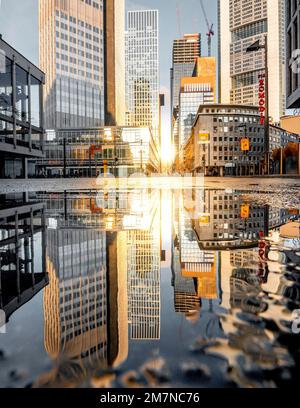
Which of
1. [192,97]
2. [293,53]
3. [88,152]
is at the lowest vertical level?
[88,152]

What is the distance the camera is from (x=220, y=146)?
116312 mm

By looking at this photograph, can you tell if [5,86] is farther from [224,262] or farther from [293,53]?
[224,262]

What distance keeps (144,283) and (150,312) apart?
2.01ft

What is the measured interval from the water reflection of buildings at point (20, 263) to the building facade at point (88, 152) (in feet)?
271

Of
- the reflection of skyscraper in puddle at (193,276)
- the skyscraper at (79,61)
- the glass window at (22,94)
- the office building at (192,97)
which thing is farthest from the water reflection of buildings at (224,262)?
the office building at (192,97)

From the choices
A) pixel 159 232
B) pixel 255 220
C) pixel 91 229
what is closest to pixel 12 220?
pixel 91 229

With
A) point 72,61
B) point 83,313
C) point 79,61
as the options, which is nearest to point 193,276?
point 83,313

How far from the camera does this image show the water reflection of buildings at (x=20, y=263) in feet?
6.67

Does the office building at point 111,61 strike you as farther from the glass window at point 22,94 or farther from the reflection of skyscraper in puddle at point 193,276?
the reflection of skyscraper in puddle at point 193,276

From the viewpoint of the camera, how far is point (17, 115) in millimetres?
38781

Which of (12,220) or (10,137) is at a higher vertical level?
(10,137)

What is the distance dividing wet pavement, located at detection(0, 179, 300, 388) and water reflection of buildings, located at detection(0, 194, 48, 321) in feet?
0.03
